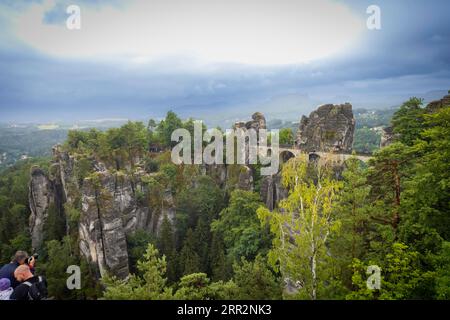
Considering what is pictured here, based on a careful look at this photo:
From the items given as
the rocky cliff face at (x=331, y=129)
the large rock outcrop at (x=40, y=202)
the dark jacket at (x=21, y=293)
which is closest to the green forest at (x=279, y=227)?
the large rock outcrop at (x=40, y=202)

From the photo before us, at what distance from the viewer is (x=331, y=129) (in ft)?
129

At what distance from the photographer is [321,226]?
1302 centimetres

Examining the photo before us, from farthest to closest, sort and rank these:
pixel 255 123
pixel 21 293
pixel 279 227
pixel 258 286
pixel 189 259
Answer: pixel 255 123 < pixel 189 259 < pixel 258 286 < pixel 279 227 < pixel 21 293

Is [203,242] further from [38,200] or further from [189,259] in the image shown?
[38,200]

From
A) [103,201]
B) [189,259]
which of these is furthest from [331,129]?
[103,201]

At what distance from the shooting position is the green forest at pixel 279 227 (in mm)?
12250

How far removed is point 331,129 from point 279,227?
28.4 metres

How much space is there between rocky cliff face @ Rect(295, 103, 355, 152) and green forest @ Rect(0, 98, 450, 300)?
4.66 meters

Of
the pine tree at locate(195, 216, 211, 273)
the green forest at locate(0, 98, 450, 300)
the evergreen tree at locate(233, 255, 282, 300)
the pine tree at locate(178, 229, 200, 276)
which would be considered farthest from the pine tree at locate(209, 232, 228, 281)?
the evergreen tree at locate(233, 255, 282, 300)

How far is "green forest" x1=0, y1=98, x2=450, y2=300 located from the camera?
12250 mm

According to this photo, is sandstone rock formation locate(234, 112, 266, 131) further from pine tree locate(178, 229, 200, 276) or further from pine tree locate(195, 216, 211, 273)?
pine tree locate(178, 229, 200, 276)

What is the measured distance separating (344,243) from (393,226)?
2372 millimetres
